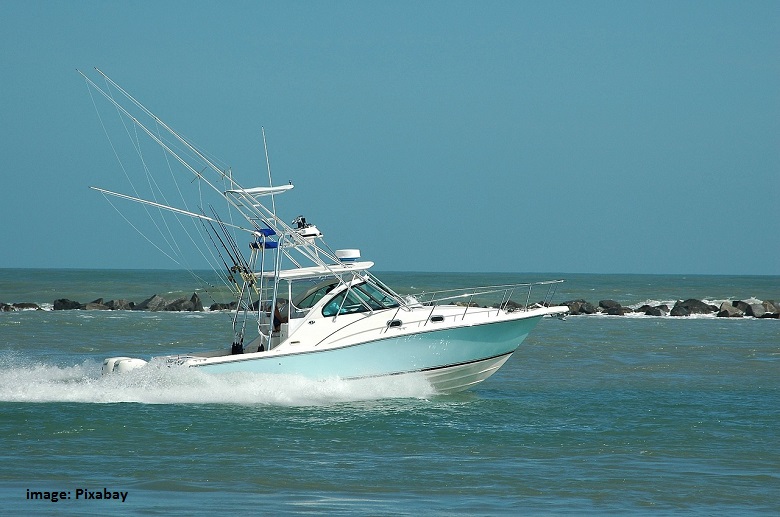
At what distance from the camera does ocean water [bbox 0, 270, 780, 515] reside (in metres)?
10.0

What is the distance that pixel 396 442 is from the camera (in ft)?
43.0

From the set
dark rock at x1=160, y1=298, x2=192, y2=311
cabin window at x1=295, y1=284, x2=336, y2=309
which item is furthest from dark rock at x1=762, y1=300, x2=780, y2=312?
cabin window at x1=295, y1=284, x2=336, y2=309

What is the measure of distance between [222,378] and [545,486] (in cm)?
675

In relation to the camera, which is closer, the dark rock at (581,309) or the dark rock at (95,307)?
the dark rock at (581,309)

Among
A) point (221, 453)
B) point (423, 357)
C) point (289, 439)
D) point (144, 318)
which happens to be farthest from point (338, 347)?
point (144, 318)

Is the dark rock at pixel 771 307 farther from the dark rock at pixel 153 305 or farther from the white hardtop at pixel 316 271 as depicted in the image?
the white hardtop at pixel 316 271

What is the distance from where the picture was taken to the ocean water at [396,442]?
1001 centimetres

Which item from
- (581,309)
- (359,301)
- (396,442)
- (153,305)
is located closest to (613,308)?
(581,309)

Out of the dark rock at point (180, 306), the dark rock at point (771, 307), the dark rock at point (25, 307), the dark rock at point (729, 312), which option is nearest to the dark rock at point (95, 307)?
the dark rock at point (25, 307)

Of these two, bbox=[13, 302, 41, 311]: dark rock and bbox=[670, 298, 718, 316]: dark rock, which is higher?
bbox=[670, 298, 718, 316]: dark rock

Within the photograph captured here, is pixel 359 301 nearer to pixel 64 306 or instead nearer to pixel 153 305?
pixel 153 305

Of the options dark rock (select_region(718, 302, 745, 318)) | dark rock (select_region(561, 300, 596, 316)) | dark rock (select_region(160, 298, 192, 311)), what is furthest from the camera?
dark rock (select_region(160, 298, 192, 311))

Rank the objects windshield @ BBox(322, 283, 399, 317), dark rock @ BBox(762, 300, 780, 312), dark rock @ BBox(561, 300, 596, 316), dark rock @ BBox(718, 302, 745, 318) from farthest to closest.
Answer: dark rock @ BBox(561, 300, 596, 316), dark rock @ BBox(762, 300, 780, 312), dark rock @ BBox(718, 302, 745, 318), windshield @ BBox(322, 283, 399, 317)

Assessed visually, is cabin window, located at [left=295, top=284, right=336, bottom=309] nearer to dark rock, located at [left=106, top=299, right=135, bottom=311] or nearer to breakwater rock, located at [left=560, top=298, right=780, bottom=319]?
breakwater rock, located at [left=560, top=298, right=780, bottom=319]
